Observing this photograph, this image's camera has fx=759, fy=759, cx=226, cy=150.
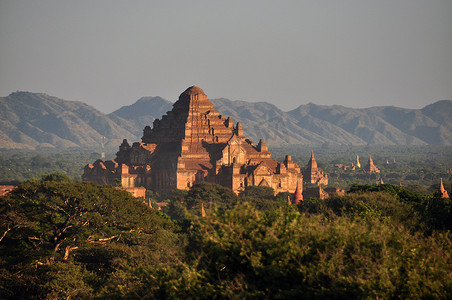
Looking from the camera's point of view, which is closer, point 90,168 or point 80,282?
point 80,282

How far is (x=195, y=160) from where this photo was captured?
8244 centimetres

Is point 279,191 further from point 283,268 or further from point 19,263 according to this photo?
point 283,268

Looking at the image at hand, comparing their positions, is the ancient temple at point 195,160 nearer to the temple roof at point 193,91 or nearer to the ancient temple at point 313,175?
the temple roof at point 193,91

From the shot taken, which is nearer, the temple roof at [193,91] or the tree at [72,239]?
the tree at [72,239]

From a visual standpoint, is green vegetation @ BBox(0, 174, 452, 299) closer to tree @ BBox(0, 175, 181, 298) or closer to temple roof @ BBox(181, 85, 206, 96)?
tree @ BBox(0, 175, 181, 298)

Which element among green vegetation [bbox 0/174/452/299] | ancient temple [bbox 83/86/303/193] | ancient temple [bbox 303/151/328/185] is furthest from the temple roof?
green vegetation [bbox 0/174/452/299]

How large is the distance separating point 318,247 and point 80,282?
43.7ft

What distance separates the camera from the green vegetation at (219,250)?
21016 millimetres

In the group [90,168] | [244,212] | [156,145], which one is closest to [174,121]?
[156,145]

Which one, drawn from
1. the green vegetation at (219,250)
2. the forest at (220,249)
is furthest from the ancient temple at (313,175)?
the green vegetation at (219,250)

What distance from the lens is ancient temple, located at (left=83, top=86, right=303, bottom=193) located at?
80.3 m

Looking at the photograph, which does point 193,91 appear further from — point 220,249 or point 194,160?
point 220,249

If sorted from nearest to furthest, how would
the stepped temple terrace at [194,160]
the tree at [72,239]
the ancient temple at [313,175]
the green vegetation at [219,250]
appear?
1. the green vegetation at [219,250]
2. the tree at [72,239]
3. the stepped temple terrace at [194,160]
4. the ancient temple at [313,175]

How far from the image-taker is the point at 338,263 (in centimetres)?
2155
